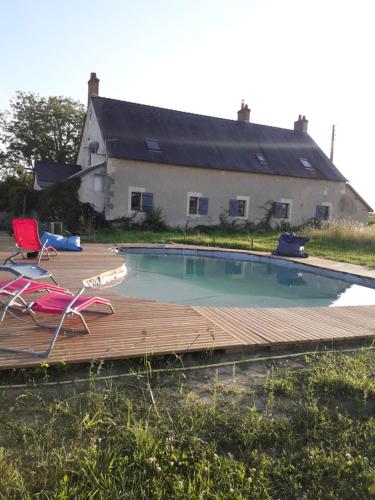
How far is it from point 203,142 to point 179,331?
20.4 m

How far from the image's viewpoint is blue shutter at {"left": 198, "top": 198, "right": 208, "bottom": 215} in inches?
868

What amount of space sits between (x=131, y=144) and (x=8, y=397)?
19.0 m

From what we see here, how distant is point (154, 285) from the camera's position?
8.92m

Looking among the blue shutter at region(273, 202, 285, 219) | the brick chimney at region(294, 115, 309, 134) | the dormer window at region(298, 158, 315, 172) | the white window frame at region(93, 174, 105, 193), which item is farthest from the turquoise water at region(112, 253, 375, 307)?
the brick chimney at region(294, 115, 309, 134)

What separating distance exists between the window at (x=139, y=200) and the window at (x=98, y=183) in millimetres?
1465

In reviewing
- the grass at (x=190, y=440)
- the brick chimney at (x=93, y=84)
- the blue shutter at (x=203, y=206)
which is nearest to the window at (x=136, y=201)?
the blue shutter at (x=203, y=206)

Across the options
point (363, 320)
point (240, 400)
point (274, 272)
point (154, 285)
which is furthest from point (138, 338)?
point (274, 272)

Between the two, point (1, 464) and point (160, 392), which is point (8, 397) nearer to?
point (1, 464)

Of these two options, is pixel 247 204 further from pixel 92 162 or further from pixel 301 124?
pixel 301 124

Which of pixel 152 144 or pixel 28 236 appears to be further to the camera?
pixel 152 144

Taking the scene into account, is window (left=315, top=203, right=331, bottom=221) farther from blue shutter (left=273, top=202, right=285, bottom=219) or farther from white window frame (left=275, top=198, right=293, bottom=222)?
blue shutter (left=273, top=202, right=285, bottom=219)

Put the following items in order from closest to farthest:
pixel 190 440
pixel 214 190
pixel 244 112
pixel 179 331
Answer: pixel 190 440
pixel 179 331
pixel 214 190
pixel 244 112

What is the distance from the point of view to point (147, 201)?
20.8m

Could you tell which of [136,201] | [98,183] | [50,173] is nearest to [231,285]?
[136,201]
